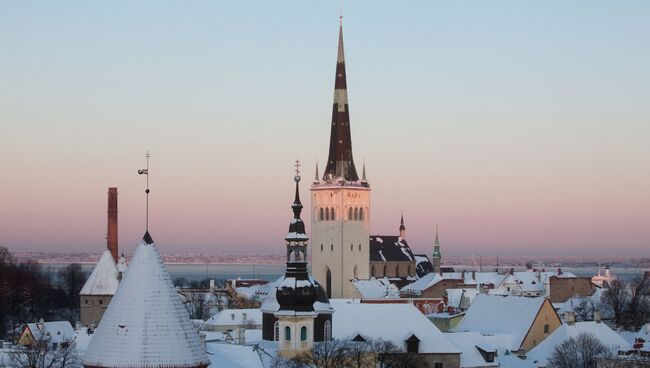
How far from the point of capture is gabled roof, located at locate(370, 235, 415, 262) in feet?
419

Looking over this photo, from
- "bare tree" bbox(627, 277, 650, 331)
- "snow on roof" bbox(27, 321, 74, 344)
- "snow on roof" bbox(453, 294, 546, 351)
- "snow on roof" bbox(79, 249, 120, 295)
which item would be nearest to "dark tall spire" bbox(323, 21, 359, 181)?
"bare tree" bbox(627, 277, 650, 331)

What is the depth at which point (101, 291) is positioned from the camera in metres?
77.1

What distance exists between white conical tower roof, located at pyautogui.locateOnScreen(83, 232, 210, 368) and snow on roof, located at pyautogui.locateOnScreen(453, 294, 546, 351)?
43.6 m

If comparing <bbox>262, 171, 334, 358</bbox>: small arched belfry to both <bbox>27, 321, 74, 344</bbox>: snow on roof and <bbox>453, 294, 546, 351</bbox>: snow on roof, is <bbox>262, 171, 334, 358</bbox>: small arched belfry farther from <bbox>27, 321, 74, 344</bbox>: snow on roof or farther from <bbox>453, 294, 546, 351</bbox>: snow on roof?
<bbox>453, 294, 546, 351</bbox>: snow on roof

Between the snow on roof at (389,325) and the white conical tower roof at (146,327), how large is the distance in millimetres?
32203

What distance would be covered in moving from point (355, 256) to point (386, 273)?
1553 cm

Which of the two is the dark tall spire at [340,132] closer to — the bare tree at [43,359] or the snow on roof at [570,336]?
the snow on roof at [570,336]

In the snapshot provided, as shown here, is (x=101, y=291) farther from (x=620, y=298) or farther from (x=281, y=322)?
(x=620, y=298)

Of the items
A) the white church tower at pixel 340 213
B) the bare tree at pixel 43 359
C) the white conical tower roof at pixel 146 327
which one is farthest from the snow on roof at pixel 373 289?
the white conical tower roof at pixel 146 327

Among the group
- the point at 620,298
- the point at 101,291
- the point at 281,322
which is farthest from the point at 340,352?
the point at 620,298

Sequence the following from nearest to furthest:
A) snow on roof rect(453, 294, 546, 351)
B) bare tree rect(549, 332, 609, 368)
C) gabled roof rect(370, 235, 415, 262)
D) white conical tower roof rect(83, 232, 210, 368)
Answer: white conical tower roof rect(83, 232, 210, 368) < bare tree rect(549, 332, 609, 368) < snow on roof rect(453, 294, 546, 351) < gabled roof rect(370, 235, 415, 262)

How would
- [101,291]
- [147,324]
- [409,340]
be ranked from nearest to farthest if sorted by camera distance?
[147,324] → [409,340] → [101,291]

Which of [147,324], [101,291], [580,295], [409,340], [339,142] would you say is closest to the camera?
[147,324]

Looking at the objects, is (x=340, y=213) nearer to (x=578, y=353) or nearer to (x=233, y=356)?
(x=578, y=353)
